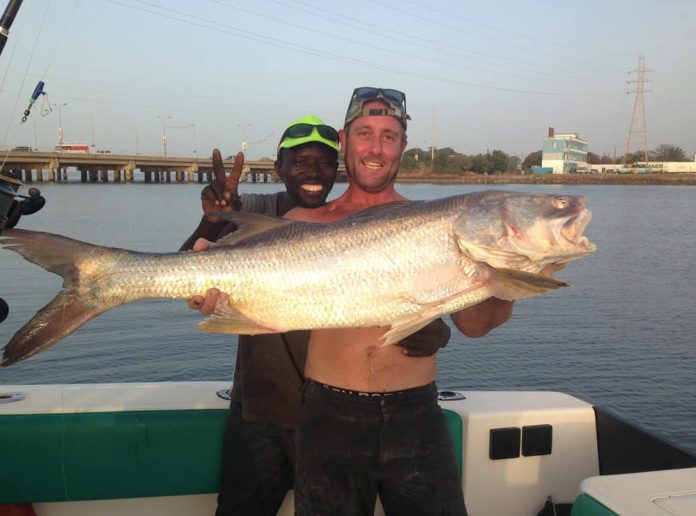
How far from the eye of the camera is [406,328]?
3.28 meters

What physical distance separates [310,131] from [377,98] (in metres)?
0.78

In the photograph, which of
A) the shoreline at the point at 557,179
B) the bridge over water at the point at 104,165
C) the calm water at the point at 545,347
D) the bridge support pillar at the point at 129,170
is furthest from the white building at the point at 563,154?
the calm water at the point at 545,347

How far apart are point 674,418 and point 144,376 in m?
8.67

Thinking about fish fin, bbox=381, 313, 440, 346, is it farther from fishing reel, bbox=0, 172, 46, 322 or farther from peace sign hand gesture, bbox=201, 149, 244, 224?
fishing reel, bbox=0, 172, 46, 322

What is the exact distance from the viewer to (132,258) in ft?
11.4

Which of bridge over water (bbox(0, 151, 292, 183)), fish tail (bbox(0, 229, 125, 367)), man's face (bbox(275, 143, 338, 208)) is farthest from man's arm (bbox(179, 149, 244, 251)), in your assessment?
bridge over water (bbox(0, 151, 292, 183))

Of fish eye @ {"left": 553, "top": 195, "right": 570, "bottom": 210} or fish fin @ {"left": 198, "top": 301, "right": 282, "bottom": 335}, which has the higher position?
fish eye @ {"left": 553, "top": 195, "right": 570, "bottom": 210}

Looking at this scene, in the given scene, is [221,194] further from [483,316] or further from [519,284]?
[519,284]

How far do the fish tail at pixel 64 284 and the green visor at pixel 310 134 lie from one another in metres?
1.66

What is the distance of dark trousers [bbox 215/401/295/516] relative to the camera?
160 inches

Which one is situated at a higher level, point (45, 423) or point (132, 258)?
point (132, 258)

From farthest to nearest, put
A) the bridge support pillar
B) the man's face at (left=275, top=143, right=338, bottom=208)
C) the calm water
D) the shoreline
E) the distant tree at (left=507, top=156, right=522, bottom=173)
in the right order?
1. the distant tree at (left=507, top=156, right=522, bottom=173)
2. the shoreline
3. the bridge support pillar
4. the calm water
5. the man's face at (left=275, top=143, right=338, bottom=208)

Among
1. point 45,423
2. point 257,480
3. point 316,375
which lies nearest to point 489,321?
point 316,375

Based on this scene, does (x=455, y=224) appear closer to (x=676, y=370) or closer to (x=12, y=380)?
(x=12, y=380)
